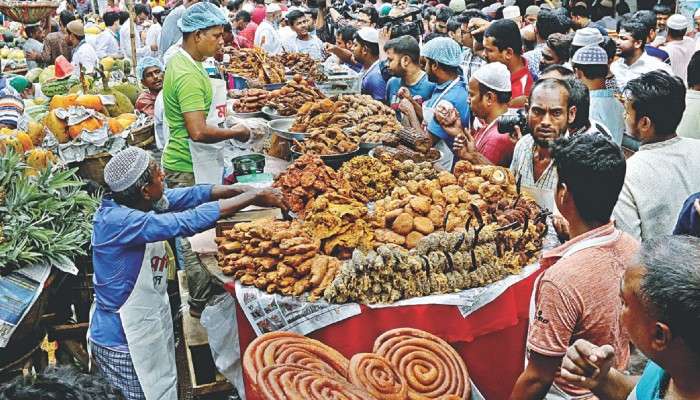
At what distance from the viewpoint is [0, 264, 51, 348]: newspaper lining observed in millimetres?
3396

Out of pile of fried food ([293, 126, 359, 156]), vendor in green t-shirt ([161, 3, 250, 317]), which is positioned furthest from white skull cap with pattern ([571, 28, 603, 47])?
vendor in green t-shirt ([161, 3, 250, 317])

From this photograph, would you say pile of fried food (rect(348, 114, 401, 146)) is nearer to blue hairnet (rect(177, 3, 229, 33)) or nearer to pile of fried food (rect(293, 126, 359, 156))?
pile of fried food (rect(293, 126, 359, 156))

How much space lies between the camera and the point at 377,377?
7.39 feet

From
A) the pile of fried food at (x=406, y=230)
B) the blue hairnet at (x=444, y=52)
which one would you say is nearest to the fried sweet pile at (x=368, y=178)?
the pile of fried food at (x=406, y=230)

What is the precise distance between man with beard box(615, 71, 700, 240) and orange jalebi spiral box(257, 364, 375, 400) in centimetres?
171

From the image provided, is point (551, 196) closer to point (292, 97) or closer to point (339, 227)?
point (339, 227)

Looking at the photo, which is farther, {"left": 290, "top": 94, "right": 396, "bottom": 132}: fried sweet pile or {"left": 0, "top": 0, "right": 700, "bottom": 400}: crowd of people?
{"left": 290, "top": 94, "right": 396, "bottom": 132}: fried sweet pile

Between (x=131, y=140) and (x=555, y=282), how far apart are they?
4654 millimetres

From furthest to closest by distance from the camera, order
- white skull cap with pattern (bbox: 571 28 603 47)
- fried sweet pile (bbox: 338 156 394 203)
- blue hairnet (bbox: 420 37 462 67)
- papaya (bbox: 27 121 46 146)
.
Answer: white skull cap with pattern (bbox: 571 28 603 47) → papaya (bbox: 27 121 46 146) → blue hairnet (bbox: 420 37 462 67) → fried sweet pile (bbox: 338 156 394 203)

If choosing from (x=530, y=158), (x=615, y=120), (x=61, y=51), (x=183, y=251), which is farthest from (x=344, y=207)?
(x=61, y=51)

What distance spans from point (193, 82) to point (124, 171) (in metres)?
1.40

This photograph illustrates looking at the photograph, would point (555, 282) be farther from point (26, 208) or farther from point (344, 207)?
point (26, 208)

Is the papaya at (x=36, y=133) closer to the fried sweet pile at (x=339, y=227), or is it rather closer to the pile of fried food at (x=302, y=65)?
the pile of fried food at (x=302, y=65)

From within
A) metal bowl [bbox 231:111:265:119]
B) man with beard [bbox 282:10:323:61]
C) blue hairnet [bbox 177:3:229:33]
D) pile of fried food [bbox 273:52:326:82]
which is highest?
blue hairnet [bbox 177:3:229:33]
